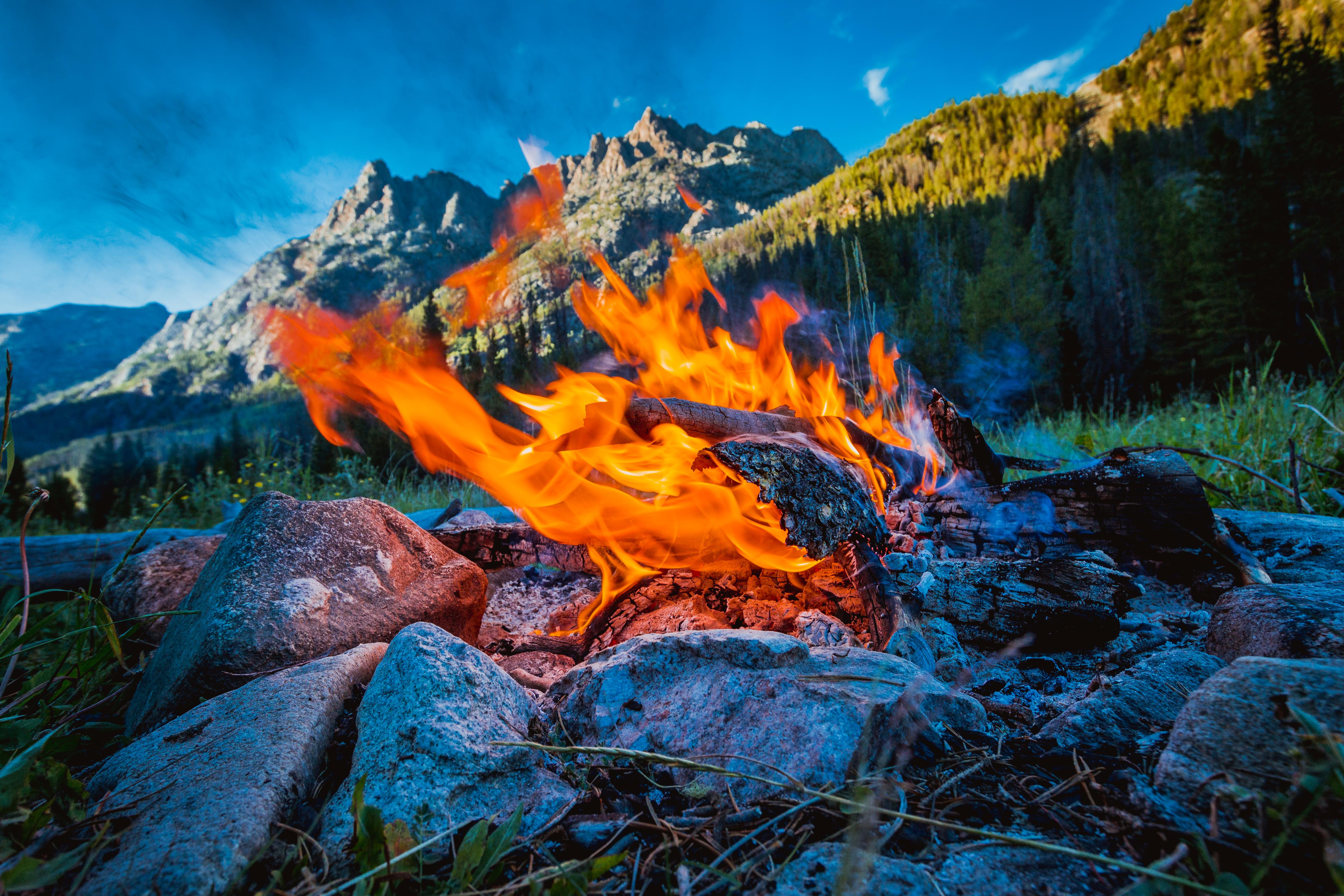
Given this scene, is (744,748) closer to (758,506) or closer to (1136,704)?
(1136,704)

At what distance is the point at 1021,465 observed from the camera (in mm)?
3061

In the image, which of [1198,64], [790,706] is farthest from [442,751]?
[1198,64]

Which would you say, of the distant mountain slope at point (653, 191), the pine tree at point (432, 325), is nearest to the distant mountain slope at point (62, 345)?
the distant mountain slope at point (653, 191)

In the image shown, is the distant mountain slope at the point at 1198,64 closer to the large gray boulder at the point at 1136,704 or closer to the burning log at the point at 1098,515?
the burning log at the point at 1098,515

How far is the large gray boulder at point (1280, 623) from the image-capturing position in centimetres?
125

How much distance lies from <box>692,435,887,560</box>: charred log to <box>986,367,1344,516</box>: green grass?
6.41 feet

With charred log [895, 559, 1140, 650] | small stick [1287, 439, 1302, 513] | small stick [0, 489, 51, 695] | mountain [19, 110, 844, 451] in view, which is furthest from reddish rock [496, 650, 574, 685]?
mountain [19, 110, 844, 451]

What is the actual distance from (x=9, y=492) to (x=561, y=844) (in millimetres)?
17728

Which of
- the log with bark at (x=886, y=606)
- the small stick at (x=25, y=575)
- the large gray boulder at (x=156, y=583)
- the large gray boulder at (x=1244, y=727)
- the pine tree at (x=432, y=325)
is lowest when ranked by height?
the log with bark at (x=886, y=606)

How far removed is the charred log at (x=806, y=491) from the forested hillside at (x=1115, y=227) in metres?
3.18

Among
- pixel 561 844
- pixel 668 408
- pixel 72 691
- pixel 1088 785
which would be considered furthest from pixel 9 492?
pixel 1088 785

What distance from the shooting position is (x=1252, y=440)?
375 centimetres

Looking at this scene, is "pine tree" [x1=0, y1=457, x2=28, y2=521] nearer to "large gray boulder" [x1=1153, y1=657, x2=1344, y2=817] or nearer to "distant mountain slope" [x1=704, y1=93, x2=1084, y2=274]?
"large gray boulder" [x1=1153, y1=657, x2=1344, y2=817]

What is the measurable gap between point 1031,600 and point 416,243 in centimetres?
17485
